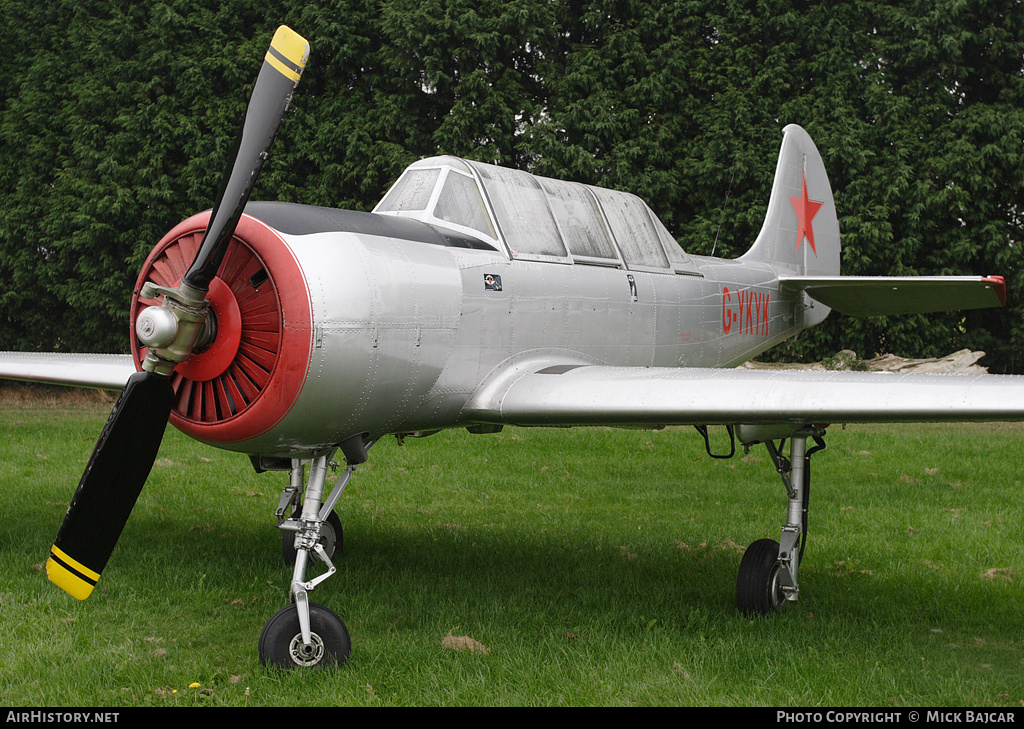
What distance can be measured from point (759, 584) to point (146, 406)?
3.74 metres

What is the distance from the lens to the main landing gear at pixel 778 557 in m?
5.90

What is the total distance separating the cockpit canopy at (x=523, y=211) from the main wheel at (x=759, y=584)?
2.21 meters

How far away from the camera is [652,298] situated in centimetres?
693

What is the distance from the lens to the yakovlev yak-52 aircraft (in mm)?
4516

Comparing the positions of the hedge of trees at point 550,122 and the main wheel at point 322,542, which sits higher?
the hedge of trees at point 550,122

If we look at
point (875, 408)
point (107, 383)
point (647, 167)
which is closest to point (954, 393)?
point (875, 408)

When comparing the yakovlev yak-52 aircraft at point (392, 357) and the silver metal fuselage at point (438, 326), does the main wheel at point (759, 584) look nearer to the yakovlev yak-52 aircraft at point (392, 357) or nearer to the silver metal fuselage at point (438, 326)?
the yakovlev yak-52 aircraft at point (392, 357)

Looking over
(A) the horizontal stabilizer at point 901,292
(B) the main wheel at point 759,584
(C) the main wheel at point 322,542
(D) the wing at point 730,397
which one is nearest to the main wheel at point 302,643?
(D) the wing at point 730,397

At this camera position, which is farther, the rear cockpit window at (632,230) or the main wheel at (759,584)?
the rear cockpit window at (632,230)

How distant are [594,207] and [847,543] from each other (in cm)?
370

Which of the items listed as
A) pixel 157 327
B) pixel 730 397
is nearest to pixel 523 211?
pixel 730 397

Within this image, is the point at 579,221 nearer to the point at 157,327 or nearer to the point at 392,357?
the point at 392,357

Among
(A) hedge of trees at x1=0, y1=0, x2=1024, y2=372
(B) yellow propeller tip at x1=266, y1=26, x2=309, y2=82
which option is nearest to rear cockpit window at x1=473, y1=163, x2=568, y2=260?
(B) yellow propeller tip at x1=266, y1=26, x2=309, y2=82

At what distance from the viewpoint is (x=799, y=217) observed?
998 cm
